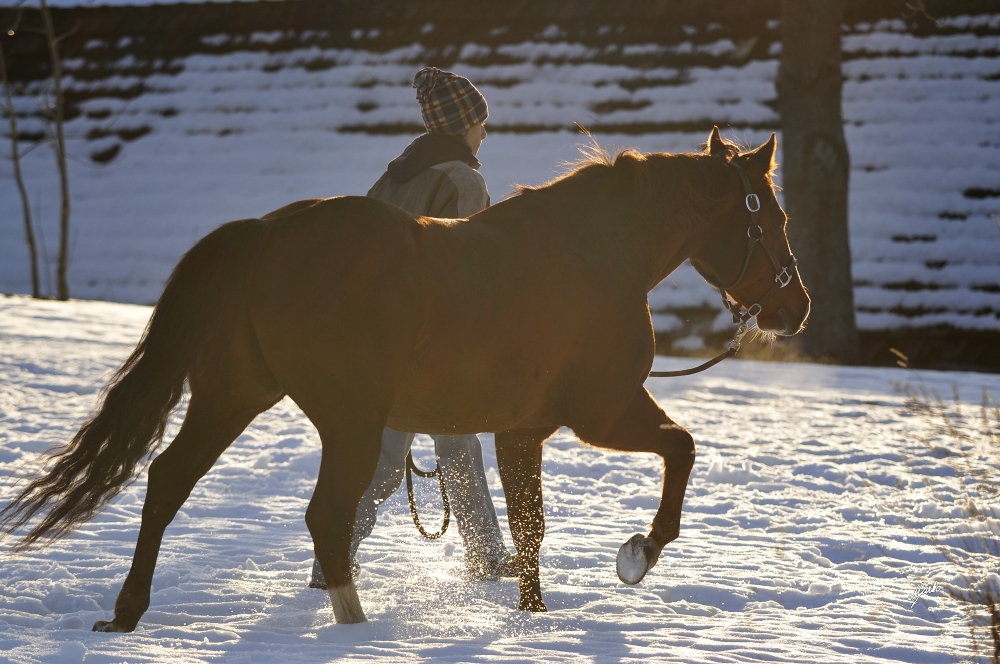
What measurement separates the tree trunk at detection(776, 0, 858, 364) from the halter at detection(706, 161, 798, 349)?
235 inches

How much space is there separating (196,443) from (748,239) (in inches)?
84.4

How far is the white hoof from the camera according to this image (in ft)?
10.8

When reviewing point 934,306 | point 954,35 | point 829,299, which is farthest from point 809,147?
point 954,35

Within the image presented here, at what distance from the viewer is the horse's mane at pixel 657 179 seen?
396 cm

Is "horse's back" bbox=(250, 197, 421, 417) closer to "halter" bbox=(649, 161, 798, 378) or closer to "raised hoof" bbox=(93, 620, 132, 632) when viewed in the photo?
"raised hoof" bbox=(93, 620, 132, 632)

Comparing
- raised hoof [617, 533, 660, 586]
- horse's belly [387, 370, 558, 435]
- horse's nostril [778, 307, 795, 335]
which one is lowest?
raised hoof [617, 533, 660, 586]

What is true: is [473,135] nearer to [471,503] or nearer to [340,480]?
[471,503]

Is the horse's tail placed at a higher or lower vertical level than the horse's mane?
lower

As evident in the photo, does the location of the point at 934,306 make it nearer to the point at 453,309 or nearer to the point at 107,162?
the point at 453,309

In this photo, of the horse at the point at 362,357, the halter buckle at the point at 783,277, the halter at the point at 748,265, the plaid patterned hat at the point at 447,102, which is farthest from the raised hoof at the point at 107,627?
the halter buckle at the point at 783,277

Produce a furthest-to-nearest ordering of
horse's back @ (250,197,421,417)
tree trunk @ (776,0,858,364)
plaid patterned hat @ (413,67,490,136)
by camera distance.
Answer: tree trunk @ (776,0,858,364)
plaid patterned hat @ (413,67,490,136)
horse's back @ (250,197,421,417)

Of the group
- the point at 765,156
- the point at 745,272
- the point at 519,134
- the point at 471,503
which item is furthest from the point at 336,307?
the point at 519,134

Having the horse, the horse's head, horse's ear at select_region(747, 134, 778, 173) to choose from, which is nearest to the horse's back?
the horse

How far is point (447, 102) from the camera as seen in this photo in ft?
13.9
